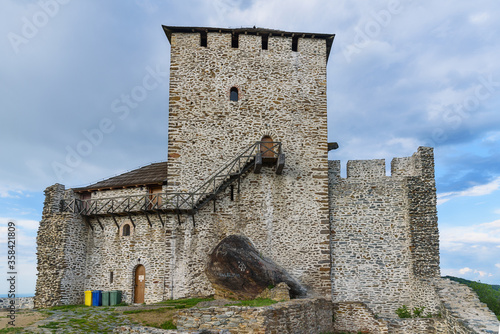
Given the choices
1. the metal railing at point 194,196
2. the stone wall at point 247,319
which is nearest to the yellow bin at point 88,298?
the metal railing at point 194,196

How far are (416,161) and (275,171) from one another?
661cm

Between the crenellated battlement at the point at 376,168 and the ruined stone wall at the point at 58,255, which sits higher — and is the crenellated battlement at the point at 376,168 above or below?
above

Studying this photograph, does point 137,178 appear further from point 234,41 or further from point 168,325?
point 168,325

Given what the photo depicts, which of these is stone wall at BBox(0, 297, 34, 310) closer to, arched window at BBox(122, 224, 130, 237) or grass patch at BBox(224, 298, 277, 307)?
arched window at BBox(122, 224, 130, 237)

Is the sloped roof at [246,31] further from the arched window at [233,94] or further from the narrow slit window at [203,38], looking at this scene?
the arched window at [233,94]

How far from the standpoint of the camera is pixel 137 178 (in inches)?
766

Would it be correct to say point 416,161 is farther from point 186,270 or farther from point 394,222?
point 186,270

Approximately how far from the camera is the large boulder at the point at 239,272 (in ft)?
47.0

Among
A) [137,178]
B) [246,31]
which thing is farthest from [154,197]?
[246,31]

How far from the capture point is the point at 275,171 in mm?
17453

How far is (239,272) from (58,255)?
8.75m

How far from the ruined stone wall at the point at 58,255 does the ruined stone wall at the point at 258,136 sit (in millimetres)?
5101

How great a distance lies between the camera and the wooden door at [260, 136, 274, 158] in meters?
17.2

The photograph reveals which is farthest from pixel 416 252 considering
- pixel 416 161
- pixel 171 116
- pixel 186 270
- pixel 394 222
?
pixel 171 116
